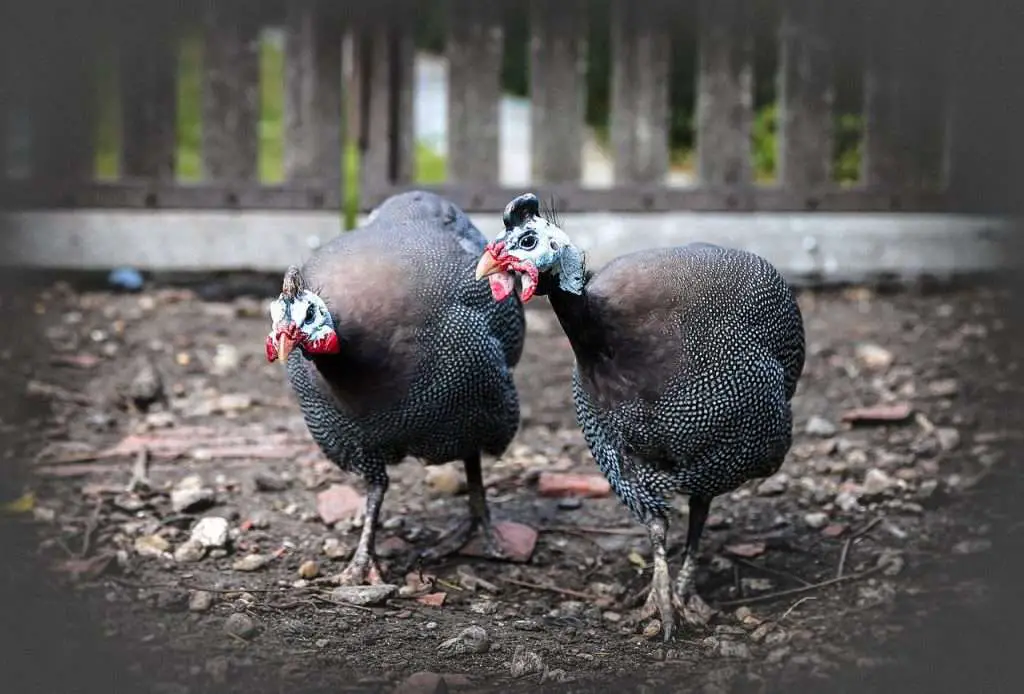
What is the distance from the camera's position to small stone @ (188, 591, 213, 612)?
3.78 meters

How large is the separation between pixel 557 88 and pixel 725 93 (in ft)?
3.19

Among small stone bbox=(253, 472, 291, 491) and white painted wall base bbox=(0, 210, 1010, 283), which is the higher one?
white painted wall base bbox=(0, 210, 1010, 283)

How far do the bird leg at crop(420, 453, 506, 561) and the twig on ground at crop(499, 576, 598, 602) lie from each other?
0.60ft

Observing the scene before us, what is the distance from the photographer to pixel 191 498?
4.61m

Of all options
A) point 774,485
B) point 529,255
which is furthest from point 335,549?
point 774,485

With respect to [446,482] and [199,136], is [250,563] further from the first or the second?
[199,136]

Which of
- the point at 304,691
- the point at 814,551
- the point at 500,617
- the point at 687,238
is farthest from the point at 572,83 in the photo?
the point at 304,691

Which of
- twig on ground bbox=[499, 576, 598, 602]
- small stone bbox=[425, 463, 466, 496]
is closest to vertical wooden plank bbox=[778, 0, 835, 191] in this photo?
small stone bbox=[425, 463, 466, 496]

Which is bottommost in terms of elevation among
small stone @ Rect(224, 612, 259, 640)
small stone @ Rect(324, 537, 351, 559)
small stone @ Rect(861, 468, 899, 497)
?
small stone @ Rect(324, 537, 351, 559)

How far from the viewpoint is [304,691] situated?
3.18 meters

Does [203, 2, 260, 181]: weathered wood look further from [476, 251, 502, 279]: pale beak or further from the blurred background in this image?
[476, 251, 502, 279]: pale beak

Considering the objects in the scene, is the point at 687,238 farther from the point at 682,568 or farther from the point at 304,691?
the point at 304,691

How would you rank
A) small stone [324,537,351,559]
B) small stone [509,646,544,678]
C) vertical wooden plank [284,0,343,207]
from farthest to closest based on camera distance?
vertical wooden plank [284,0,343,207]
small stone [324,537,351,559]
small stone [509,646,544,678]

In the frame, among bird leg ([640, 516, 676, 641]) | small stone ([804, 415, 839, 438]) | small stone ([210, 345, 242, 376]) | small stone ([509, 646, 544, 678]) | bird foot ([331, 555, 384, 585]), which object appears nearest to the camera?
small stone ([509, 646, 544, 678])
